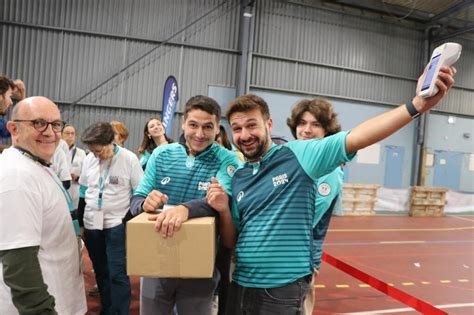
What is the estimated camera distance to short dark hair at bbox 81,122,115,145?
10.7ft

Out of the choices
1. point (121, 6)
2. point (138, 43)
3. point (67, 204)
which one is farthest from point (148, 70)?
point (67, 204)

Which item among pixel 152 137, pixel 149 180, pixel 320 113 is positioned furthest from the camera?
pixel 152 137

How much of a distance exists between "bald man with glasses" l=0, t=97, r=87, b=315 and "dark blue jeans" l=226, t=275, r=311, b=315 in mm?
840

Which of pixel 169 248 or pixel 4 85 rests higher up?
pixel 4 85

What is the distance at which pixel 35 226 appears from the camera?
57.3 inches

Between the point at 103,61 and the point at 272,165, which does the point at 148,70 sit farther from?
the point at 272,165

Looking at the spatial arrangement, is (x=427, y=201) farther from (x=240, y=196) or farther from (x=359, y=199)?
(x=240, y=196)

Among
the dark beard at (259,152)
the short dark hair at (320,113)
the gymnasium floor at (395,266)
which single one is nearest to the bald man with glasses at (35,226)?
the dark beard at (259,152)

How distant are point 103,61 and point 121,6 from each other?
1.76m

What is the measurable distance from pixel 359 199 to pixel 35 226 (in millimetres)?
11549

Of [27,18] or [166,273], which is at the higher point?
[27,18]

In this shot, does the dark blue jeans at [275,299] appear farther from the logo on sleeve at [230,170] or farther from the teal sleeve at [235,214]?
the logo on sleeve at [230,170]

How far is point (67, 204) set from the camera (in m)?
1.80

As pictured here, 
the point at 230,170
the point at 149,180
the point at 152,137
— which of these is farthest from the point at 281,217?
the point at 152,137
